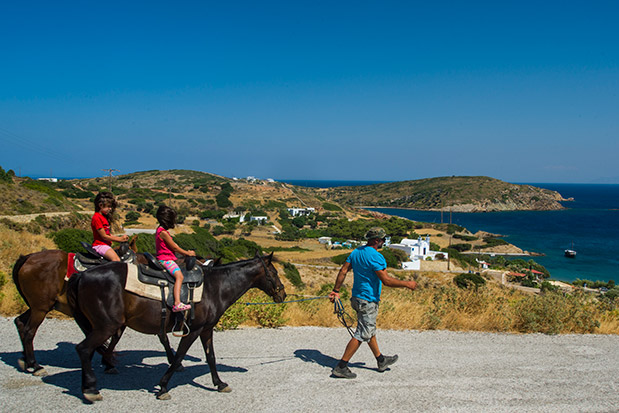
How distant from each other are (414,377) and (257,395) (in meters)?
2.12

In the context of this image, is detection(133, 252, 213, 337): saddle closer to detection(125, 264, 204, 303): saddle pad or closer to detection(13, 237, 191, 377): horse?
detection(125, 264, 204, 303): saddle pad

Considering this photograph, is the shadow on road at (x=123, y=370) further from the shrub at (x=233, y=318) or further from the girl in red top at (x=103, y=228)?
the girl in red top at (x=103, y=228)

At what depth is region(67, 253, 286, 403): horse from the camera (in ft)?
15.2

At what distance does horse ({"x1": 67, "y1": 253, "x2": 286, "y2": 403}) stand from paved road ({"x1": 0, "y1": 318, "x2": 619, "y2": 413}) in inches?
14.6

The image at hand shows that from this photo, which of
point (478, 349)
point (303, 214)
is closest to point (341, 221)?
point (303, 214)

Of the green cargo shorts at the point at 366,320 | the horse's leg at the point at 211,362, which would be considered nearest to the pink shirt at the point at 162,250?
the horse's leg at the point at 211,362

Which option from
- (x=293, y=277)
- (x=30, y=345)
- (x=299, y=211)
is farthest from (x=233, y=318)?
(x=299, y=211)

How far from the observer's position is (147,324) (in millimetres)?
4844

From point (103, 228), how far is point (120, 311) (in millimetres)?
1369

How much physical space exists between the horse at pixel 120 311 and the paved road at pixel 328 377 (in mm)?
371

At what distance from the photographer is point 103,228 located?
18.2ft

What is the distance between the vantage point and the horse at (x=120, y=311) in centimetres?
464

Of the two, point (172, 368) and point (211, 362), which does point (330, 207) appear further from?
point (172, 368)

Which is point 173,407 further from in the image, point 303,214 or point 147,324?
point 303,214
